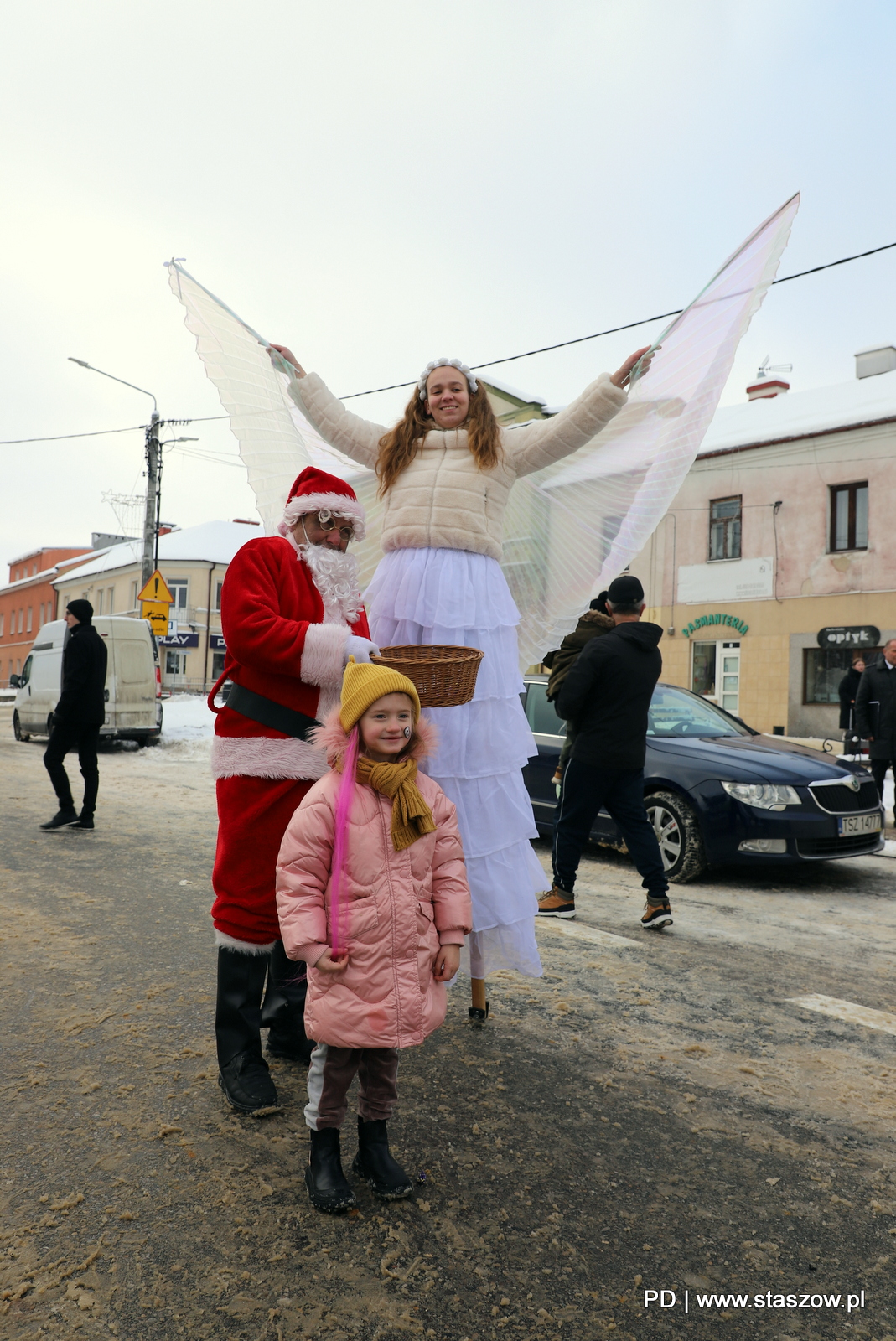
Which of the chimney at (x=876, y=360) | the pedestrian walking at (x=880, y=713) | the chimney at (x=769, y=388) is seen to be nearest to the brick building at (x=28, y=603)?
the chimney at (x=769, y=388)

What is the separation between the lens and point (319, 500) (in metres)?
2.85

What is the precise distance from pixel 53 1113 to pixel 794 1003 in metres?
2.78

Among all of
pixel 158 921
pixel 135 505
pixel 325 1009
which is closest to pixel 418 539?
pixel 325 1009

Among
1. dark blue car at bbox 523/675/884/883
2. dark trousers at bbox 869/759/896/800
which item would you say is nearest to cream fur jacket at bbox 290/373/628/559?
dark blue car at bbox 523/675/884/883

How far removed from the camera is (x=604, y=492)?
3.69m

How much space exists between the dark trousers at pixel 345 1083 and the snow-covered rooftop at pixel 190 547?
54455mm

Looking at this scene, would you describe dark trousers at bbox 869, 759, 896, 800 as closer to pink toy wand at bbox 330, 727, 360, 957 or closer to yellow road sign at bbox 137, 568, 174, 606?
pink toy wand at bbox 330, 727, 360, 957

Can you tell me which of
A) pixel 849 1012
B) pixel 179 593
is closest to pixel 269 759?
pixel 849 1012

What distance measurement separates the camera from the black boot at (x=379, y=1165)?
222cm

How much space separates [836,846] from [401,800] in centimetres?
511

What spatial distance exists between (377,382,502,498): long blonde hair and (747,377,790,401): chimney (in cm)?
2668

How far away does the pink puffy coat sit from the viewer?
217 centimetres

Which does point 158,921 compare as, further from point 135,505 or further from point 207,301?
point 135,505

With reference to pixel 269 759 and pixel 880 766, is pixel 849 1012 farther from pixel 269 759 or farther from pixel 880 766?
pixel 880 766
